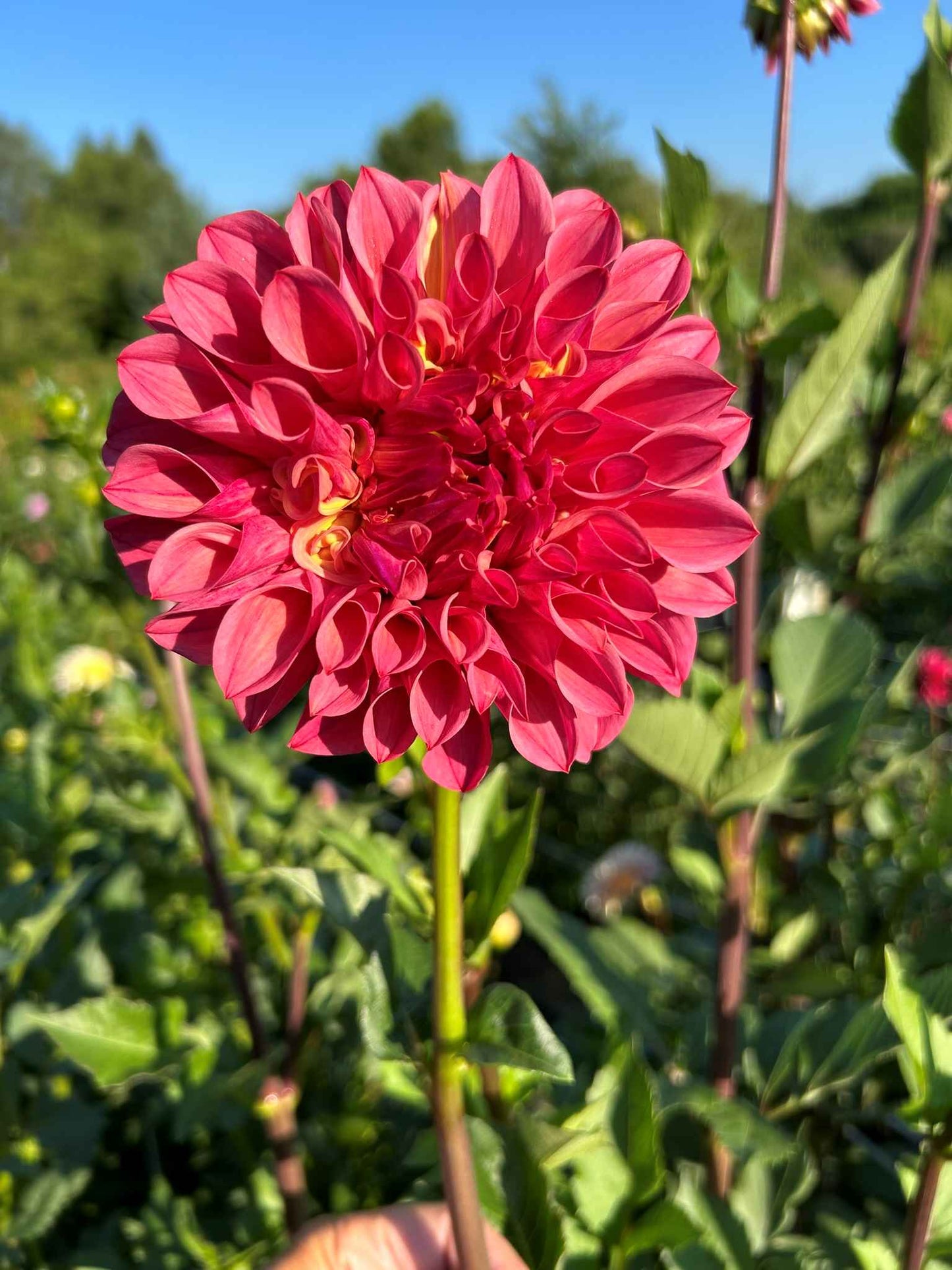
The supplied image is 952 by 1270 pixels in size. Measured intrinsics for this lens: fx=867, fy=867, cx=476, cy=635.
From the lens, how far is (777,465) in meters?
0.86

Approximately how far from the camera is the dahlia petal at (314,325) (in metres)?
0.55

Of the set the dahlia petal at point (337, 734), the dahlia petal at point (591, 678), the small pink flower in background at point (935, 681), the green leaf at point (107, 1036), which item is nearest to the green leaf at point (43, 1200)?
the green leaf at point (107, 1036)

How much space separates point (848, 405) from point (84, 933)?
1.44 meters

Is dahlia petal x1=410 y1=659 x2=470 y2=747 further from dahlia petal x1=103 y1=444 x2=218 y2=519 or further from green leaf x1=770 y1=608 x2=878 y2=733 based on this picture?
green leaf x1=770 y1=608 x2=878 y2=733

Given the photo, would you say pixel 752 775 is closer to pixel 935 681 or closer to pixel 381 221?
pixel 381 221

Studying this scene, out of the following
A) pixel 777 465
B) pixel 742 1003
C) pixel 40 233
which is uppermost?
pixel 40 233

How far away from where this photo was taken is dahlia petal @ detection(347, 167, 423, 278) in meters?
0.59

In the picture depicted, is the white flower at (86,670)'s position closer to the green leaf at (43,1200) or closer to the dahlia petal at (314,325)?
the green leaf at (43,1200)

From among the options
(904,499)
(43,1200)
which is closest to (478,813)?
(904,499)

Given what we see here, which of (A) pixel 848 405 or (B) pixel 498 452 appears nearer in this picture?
(B) pixel 498 452

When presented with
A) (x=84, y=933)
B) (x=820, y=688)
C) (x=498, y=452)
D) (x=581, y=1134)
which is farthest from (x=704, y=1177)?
(x=84, y=933)

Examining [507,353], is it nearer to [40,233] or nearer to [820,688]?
[820,688]

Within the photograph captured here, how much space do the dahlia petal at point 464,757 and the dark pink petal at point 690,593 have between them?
0.54 ft

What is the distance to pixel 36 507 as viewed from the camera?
447 cm
